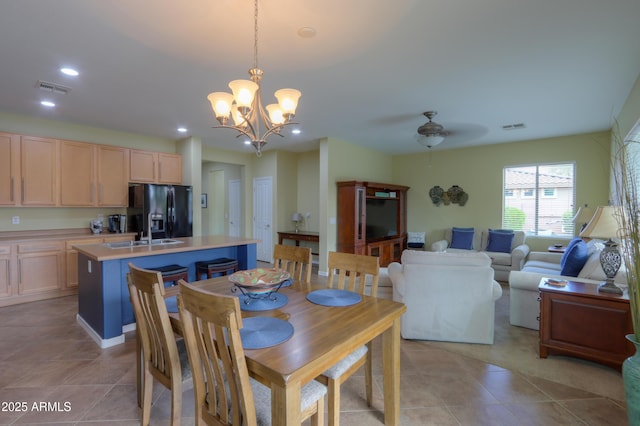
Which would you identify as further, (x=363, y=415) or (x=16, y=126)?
(x=16, y=126)

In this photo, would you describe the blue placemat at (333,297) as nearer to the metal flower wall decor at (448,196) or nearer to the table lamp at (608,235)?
the table lamp at (608,235)

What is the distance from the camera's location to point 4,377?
2418 mm

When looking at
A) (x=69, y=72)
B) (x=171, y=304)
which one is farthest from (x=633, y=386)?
(x=69, y=72)

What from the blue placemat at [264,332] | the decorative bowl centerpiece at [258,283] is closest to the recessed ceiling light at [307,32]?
the decorative bowl centerpiece at [258,283]

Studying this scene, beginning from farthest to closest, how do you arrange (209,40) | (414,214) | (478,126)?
(414,214)
(478,126)
(209,40)

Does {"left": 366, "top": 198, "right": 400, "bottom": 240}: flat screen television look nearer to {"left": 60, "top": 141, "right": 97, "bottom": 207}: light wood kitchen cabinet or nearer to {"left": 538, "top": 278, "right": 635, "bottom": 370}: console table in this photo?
{"left": 538, "top": 278, "right": 635, "bottom": 370}: console table

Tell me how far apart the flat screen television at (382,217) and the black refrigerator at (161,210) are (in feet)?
11.2

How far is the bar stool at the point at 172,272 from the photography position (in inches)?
128

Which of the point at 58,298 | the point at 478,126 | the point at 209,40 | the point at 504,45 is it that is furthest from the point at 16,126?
the point at 478,126

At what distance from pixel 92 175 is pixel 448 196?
6710 millimetres

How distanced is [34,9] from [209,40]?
108 cm

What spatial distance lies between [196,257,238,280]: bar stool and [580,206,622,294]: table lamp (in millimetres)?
3498

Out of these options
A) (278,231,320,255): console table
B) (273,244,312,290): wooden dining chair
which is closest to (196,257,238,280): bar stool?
(273,244,312,290): wooden dining chair

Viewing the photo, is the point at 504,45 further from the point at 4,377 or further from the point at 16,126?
the point at 16,126
